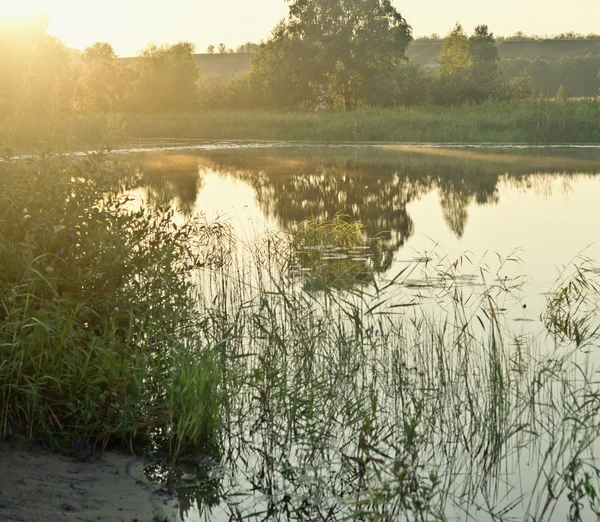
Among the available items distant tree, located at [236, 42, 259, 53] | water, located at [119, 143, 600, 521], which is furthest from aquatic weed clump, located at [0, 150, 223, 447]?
distant tree, located at [236, 42, 259, 53]

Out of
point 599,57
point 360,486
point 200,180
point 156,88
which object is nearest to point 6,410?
point 360,486

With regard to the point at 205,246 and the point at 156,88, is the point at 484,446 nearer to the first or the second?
the point at 205,246

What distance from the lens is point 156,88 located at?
202 ft

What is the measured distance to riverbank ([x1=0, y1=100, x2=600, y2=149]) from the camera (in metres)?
35.4

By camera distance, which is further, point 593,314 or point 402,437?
point 593,314

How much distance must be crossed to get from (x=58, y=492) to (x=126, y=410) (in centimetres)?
76

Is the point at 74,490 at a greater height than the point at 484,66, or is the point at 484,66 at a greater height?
the point at 484,66

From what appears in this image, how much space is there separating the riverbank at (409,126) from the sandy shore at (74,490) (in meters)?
26.9

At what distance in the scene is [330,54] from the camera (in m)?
56.3

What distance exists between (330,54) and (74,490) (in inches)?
2129

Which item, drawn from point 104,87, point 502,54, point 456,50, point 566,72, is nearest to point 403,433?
point 104,87

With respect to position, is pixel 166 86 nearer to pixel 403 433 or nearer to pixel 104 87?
pixel 104 87

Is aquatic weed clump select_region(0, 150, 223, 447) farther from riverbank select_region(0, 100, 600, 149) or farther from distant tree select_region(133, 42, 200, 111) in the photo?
distant tree select_region(133, 42, 200, 111)

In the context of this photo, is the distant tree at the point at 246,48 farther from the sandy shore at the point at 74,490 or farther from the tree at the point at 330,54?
the sandy shore at the point at 74,490
